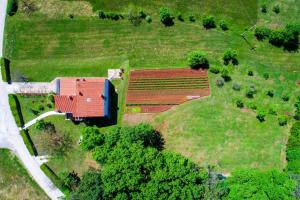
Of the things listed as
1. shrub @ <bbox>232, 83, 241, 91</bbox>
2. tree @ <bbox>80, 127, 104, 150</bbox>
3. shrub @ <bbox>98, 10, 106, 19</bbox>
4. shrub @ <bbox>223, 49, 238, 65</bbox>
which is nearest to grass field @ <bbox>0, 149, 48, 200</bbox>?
tree @ <bbox>80, 127, 104, 150</bbox>

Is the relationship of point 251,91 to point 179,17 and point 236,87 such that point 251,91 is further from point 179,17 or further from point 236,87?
point 179,17

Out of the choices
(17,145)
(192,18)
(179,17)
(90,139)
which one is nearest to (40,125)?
(17,145)

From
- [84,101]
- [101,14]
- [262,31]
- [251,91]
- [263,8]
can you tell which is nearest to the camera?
[84,101]

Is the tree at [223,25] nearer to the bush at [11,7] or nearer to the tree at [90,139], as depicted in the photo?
the tree at [90,139]

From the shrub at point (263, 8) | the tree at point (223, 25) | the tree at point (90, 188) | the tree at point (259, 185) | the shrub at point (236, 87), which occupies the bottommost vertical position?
the tree at point (90, 188)

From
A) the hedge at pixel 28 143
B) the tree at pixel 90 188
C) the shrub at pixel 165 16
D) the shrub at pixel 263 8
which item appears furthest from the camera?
the shrub at pixel 263 8

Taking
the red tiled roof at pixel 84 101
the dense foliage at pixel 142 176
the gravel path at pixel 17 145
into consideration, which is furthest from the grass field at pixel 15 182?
the red tiled roof at pixel 84 101

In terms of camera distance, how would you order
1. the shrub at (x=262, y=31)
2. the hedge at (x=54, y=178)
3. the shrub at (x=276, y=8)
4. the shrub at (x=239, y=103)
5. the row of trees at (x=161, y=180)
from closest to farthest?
the row of trees at (x=161, y=180)
the hedge at (x=54, y=178)
the shrub at (x=239, y=103)
the shrub at (x=262, y=31)
the shrub at (x=276, y=8)
